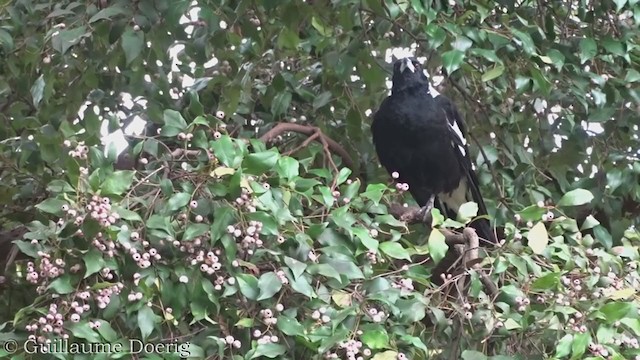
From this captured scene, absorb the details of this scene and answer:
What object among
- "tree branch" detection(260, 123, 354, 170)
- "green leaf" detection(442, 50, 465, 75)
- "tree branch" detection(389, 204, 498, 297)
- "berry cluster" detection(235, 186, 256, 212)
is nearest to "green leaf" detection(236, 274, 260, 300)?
"berry cluster" detection(235, 186, 256, 212)

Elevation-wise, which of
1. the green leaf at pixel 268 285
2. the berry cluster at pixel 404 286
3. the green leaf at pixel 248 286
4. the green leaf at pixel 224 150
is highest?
the green leaf at pixel 224 150

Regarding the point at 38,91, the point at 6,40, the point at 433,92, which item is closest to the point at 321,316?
the point at 38,91

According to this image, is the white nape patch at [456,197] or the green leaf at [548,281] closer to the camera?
the green leaf at [548,281]

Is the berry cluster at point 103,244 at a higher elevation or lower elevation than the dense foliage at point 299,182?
higher

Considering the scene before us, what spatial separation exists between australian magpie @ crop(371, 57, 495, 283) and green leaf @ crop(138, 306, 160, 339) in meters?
1.66

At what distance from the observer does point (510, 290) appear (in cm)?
190

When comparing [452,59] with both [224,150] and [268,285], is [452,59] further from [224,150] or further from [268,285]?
[268,285]

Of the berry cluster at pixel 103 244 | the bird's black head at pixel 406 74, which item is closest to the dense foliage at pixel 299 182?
the berry cluster at pixel 103 244

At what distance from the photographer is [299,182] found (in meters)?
1.92

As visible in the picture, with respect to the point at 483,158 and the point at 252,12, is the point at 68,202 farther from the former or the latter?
the point at 483,158

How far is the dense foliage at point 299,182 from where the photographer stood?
1.75 m

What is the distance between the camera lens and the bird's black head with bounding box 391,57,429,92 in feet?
10.9

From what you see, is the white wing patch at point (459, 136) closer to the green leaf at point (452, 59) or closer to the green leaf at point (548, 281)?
the green leaf at point (452, 59)

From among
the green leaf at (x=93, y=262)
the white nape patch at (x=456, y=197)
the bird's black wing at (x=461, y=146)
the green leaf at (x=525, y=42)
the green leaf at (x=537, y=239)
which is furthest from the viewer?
the white nape patch at (x=456, y=197)
